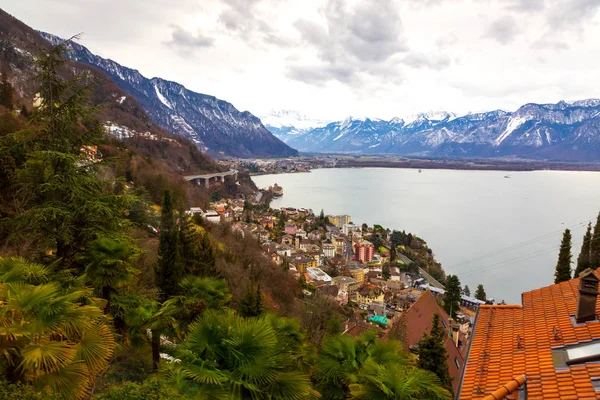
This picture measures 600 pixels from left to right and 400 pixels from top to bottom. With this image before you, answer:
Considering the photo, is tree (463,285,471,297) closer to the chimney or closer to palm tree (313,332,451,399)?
the chimney

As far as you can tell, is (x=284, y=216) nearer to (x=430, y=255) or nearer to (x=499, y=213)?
(x=430, y=255)

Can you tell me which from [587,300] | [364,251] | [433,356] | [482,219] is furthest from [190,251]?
[482,219]

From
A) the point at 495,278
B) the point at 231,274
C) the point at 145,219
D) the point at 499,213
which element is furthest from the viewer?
the point at 499,213

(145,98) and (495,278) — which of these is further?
(145,98)

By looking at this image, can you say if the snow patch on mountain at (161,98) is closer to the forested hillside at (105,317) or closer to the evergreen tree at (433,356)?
the forested hillside at (105,317)

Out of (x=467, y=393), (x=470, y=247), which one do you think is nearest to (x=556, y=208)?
(x=470, y=247)

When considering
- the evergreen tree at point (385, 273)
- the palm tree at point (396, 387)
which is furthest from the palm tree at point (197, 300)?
the evergreen tree at point (385, 273)

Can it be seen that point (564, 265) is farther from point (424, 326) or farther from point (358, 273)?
point (358, 273)
